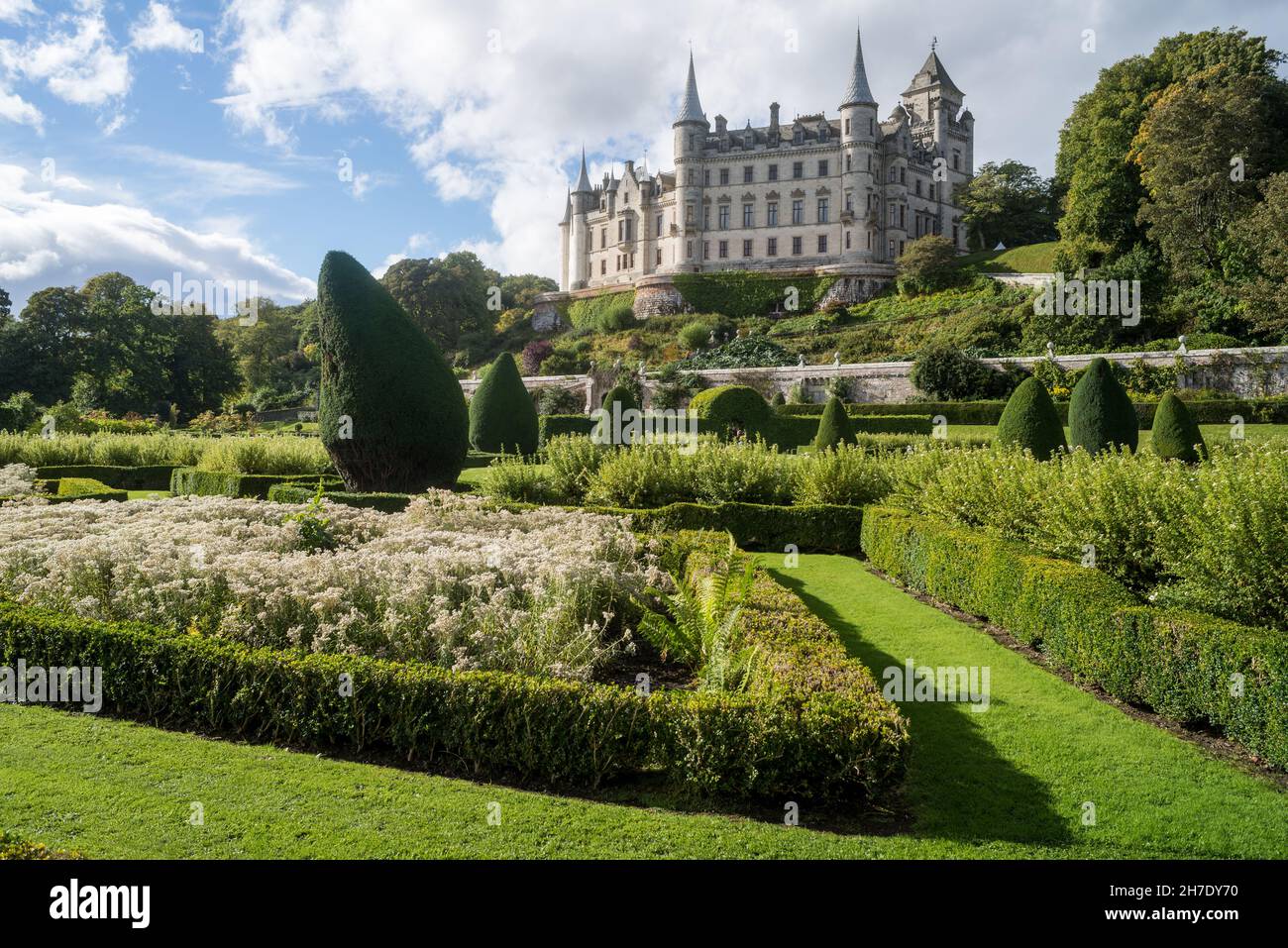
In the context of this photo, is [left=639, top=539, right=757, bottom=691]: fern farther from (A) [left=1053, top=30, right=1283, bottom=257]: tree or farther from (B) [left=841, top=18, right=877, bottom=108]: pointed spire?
(B) [left=841, top=18, right=877, bottom=108]: pointed spire

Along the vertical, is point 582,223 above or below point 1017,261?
above

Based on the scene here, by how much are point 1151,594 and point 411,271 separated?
5340 cm

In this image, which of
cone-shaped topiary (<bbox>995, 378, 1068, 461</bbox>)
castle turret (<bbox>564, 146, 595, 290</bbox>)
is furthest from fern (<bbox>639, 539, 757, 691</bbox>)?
castle turret (<bbox>564, 146, 595, 290</bbox>)

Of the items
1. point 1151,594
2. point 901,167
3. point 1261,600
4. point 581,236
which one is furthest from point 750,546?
point 581,236

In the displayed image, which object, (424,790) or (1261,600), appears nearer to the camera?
(424,790)

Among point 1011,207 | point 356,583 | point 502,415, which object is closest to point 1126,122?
point 1011,207

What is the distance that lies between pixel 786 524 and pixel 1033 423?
7061mm

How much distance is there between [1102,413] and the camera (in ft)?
54.0

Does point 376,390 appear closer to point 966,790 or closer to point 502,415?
point 966,790

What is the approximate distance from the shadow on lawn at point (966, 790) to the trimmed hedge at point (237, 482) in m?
10.2

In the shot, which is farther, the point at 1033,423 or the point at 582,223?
the point at 582,223
